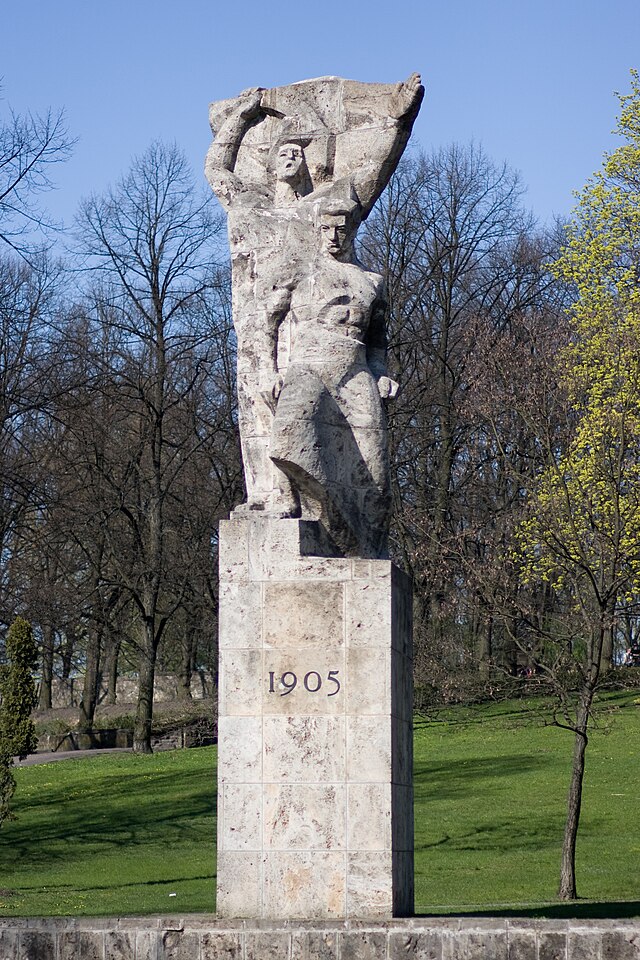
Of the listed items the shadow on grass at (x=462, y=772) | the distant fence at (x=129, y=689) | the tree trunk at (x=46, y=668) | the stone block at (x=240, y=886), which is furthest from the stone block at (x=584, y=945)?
the distant fence at (x=129, y=689)

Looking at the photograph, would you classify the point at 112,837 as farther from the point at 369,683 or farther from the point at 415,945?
the point at 415,945

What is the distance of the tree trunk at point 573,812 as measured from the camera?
16.5 meters

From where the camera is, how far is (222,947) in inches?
350

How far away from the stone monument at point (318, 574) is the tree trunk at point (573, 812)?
6.82 m

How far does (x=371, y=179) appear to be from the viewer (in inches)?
455

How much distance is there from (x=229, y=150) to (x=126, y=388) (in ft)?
88.2

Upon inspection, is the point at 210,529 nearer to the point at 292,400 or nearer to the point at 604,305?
the point at 604,305


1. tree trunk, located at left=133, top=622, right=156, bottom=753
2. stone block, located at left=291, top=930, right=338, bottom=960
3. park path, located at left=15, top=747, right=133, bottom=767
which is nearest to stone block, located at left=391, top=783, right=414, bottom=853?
stone block, located at left=291, top=930, right=338, bottom=960

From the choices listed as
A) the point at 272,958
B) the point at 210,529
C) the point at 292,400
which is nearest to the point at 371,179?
the point at 292,400

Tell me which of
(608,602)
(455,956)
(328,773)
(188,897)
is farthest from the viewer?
(608,602)

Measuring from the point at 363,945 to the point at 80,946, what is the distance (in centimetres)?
172

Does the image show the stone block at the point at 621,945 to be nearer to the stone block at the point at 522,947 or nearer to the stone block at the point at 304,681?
the stone block at the point at 522,947

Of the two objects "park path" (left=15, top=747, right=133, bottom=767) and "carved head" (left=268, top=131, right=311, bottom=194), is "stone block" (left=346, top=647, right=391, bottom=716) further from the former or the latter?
"park path" (left=15, top=747, right=133, bottom=767)

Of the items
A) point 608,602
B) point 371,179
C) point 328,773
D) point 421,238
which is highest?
point 421,238
